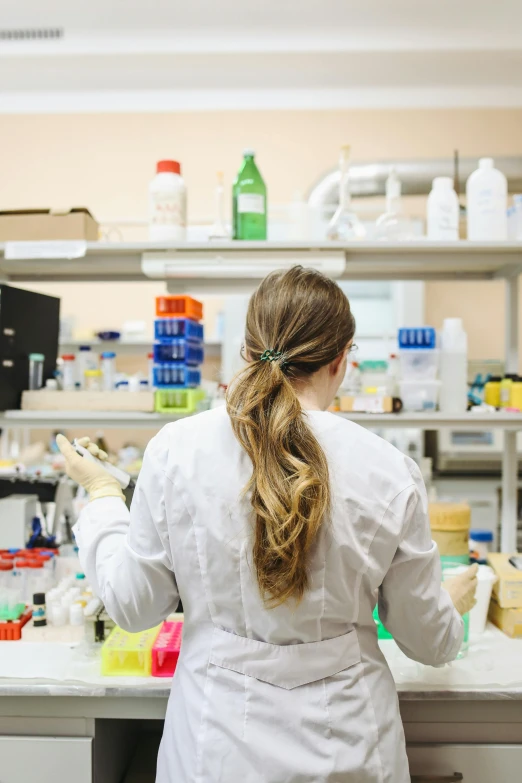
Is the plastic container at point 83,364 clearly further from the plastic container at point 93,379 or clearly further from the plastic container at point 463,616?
the plastic container at point 463,616

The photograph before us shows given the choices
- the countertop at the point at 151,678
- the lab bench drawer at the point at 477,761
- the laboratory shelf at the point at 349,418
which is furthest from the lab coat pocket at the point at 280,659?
the laboratory shelf at the point at 349,418

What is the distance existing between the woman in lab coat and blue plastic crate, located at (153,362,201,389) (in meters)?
0.75

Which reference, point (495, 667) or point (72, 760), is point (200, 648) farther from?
point (495, 667)

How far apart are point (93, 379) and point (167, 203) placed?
1.79 feet

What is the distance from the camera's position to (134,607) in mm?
989

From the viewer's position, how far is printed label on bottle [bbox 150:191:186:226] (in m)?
1.71

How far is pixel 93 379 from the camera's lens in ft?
6.02

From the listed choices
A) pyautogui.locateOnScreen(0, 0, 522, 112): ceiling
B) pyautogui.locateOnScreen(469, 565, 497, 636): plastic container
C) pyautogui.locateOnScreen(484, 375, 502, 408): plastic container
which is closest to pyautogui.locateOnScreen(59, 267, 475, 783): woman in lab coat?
pyautogui.locateOnScreen(469, 565, 497, 636): plastic container

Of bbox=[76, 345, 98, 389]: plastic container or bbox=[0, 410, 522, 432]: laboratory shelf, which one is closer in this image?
bbox=[0, 410, 522, 432]: laboratory shelf

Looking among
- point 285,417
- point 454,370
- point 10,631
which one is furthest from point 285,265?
point 10,631

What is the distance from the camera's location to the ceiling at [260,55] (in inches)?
139

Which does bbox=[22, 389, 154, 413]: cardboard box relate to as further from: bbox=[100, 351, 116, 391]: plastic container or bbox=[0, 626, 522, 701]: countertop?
bbox=[0, 626, 522, 701]: countertop

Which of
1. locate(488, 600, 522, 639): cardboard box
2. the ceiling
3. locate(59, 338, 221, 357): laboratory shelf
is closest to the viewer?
locate(488, 600, 522, 639): cardboard box

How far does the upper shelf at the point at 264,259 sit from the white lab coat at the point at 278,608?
81 cm
